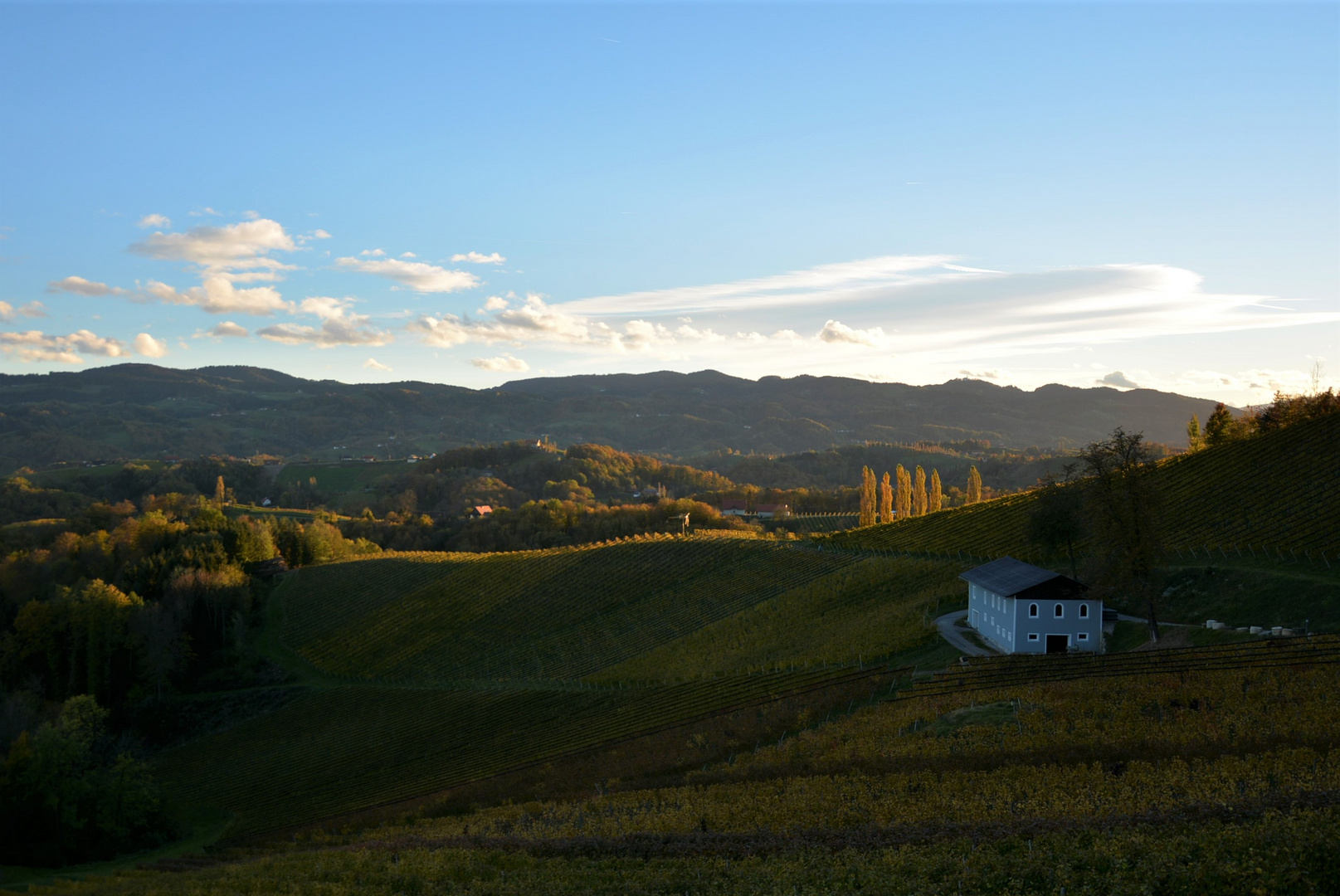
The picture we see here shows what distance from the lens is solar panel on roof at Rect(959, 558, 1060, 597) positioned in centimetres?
3572

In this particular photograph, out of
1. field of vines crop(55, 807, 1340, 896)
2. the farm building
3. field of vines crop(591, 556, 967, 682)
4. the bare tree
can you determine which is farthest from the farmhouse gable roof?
field of vines crop(55, 807, 1340, 896)

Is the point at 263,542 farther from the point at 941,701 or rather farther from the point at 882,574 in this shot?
the point at 941,701

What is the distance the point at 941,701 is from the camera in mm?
28547

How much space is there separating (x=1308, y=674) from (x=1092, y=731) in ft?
25.1

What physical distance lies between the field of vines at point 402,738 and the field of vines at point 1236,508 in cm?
2351

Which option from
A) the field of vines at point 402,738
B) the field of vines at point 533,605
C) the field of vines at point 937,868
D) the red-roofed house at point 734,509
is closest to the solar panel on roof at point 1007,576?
the field of vines at point 402,738

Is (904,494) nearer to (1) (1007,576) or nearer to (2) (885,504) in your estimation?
(2) (885,504)

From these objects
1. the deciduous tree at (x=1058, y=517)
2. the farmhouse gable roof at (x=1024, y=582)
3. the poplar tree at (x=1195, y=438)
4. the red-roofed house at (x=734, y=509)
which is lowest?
the red-roofed house at (x=734, y=509)

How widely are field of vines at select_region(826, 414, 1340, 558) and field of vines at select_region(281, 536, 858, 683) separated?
35.4 ft

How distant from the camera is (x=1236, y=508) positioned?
46.6 meters

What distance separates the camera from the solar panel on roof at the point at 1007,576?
35.7m

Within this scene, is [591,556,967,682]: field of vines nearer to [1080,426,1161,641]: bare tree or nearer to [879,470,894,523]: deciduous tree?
[1080,426,1161,641]: bare tree

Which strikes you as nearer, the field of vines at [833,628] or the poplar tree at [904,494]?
the field of vines at [833,628]

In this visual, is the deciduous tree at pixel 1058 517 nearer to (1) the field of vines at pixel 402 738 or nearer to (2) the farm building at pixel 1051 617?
(2) the farm building at pixel 1051 617
